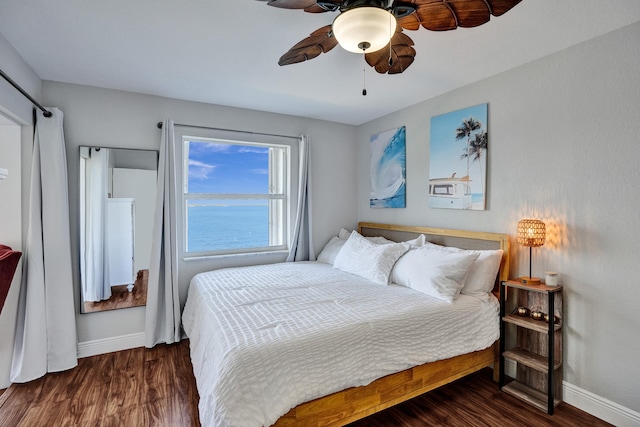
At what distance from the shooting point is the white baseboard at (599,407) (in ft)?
6.32

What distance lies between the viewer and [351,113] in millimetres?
3709

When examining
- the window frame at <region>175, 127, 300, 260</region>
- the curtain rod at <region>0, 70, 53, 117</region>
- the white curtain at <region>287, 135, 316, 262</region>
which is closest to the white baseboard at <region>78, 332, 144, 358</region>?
the window frame at <region>175, 127, 300, 260</region>

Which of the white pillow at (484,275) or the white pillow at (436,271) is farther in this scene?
the white pillow at (484,275)

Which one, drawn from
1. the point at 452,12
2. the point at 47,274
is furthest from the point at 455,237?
the point at 47,274

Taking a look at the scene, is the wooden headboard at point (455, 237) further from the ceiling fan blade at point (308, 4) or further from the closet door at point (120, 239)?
the closet door at point (120, 239)

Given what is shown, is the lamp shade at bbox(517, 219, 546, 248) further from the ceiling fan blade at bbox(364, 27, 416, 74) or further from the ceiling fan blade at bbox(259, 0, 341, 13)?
the ceiling fan blade at bbox(259, 0, 341, 13)

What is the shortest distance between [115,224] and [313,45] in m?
2.55

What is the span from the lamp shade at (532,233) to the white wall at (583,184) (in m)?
0.14

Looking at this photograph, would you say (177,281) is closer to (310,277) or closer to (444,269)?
(310,277)

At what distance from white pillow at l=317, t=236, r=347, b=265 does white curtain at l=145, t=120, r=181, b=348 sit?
159cm

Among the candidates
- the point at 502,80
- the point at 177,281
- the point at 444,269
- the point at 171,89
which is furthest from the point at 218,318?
the point at 502,80

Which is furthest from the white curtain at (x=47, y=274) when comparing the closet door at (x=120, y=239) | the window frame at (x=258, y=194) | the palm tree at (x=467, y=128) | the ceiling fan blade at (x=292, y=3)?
the palm tree at (x=467, y=128)

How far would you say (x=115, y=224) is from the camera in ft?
9.91

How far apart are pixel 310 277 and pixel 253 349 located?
1389 mm
